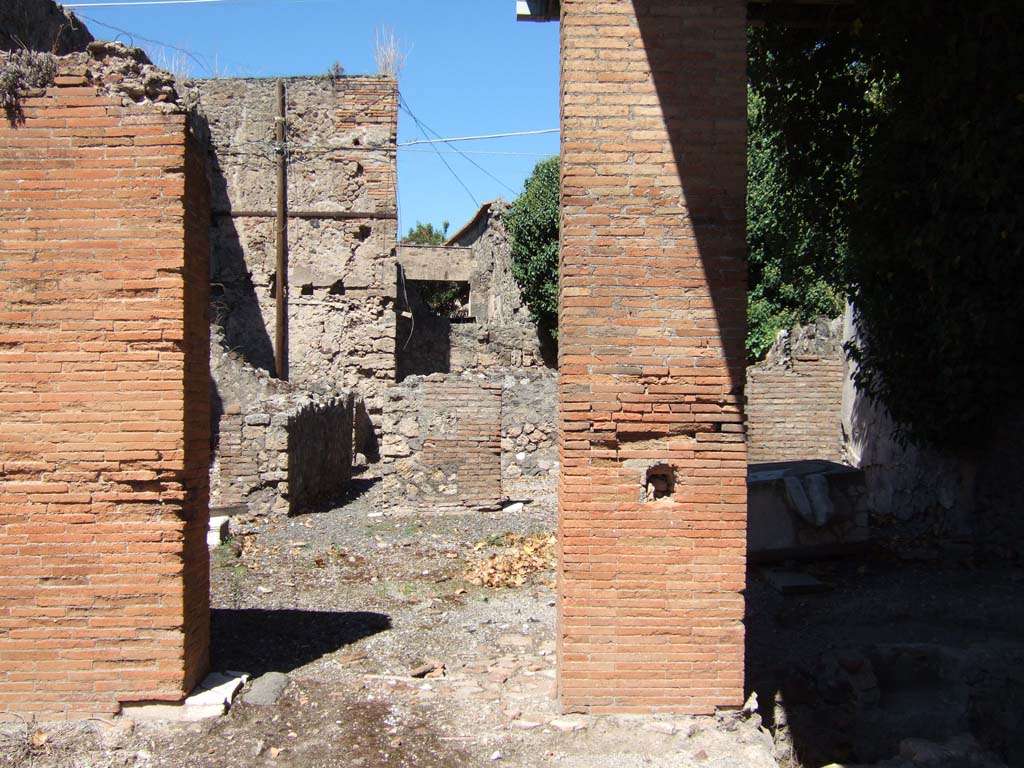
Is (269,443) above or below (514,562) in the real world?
above

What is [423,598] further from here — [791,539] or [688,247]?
[688,247]

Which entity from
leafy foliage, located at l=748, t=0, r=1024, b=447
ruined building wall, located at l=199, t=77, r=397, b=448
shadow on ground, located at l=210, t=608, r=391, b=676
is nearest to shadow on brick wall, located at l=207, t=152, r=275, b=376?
ruined building wall, located at l=199, t=77, r=397, b=448

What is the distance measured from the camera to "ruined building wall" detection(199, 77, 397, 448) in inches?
564

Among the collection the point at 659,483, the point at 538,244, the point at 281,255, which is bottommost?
the point at 659,483

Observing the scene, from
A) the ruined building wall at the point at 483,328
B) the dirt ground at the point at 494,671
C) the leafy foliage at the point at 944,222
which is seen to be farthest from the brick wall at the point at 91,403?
the ruined building wall at the point at 483,328

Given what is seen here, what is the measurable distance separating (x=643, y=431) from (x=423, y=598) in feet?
11.7

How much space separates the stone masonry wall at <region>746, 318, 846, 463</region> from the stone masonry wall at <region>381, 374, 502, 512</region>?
174 inches

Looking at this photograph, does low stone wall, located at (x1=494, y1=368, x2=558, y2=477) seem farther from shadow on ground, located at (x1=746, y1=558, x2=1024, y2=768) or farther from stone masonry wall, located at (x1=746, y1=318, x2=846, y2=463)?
shadow on ground, located at (x1=746, y1=558, x2=1024, y2=768)

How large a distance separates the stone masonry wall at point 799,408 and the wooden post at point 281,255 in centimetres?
780

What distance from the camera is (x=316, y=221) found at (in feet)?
47.6

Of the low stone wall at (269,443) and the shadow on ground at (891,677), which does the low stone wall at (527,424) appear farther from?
the shadow on ground at (891,677)

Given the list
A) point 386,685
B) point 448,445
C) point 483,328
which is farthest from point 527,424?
point 386,685

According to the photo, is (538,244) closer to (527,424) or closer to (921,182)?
(527,424)

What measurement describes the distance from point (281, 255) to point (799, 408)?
888cm
